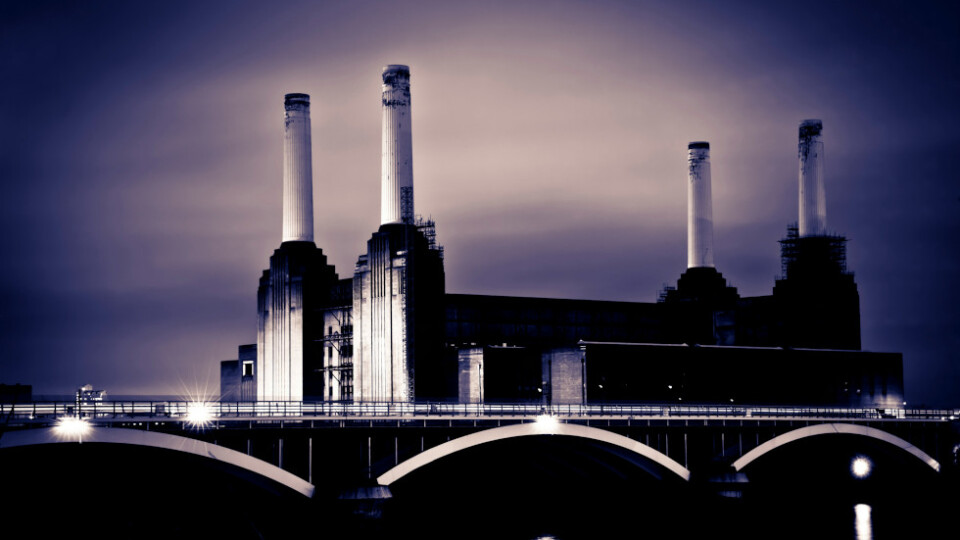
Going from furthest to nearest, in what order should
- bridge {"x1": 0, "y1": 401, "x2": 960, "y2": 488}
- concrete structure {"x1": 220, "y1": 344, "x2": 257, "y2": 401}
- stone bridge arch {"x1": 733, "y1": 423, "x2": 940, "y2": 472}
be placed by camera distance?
1. concrete structure {"x1": 220, "y1": 344, "x2": 257, "y2": 401}
2. stone bridge arch {"x1": 733, "y1": 423, "x2": 940, "y2": 472}
3. bridge {"x1": 0, "y1": 401, "x2": 960, "y2": 488}

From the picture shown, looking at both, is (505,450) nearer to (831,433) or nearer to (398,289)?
(398,289)

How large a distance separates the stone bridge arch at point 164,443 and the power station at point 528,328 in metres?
39.9

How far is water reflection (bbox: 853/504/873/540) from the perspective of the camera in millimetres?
77688

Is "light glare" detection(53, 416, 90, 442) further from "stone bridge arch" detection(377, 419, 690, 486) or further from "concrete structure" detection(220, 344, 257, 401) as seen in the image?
"concrete structure" detection(220, 344, 257, 401)

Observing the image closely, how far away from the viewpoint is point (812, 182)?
5551 inches

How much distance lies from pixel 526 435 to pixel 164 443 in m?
24.9

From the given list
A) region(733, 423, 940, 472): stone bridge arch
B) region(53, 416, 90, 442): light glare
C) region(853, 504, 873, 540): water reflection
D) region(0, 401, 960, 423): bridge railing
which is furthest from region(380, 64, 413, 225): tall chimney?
region(53, 416, 90, 442): light glare

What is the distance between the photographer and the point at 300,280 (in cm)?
12181

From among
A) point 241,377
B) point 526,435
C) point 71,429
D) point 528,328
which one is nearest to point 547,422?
point 526,435

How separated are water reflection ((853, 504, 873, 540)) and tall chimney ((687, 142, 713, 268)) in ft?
180

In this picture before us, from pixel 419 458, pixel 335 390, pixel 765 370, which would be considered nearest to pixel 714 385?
pixel 765 370

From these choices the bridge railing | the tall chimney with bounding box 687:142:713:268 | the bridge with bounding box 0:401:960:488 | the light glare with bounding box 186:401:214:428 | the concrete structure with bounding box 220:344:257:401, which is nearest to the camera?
the bridge railing

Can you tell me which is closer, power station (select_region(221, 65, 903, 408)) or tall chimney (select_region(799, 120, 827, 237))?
power station (select_region(221, 65, 903, 408))

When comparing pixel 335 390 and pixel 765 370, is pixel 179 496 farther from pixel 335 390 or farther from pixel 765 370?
pixel 765 370
